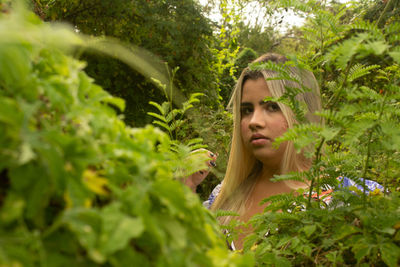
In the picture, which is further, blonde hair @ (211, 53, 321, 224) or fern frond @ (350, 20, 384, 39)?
blonde hair @ (211, 53, 321, 224)

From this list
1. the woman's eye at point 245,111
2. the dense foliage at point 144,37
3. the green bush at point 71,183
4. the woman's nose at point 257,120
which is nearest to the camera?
the green bush at point 71,183

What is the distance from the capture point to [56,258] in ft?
1.43

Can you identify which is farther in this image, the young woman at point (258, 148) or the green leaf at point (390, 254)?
the young woman at point (258, 148)

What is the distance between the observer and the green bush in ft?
1.41

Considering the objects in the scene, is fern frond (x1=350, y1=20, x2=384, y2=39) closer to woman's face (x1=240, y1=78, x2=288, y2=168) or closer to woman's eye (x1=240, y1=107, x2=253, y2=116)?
woman's face (x1=240, y1=78, x2=288, y2=168)

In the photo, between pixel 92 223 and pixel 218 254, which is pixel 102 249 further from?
pixel 218 254

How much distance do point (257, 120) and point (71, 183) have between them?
203 cm

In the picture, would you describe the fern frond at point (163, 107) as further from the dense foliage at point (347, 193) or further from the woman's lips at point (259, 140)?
the woman's lips at point (259, 140)

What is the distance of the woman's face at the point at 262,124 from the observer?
2.41 meters

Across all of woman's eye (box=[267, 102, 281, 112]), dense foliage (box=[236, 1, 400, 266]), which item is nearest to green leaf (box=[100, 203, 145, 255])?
dense foliage (box=[236, 1, 400, 266])

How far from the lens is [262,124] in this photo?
239 centimetres

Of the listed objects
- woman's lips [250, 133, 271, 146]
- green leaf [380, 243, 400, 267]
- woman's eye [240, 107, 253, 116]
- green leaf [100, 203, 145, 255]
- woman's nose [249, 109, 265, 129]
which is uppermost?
woman's eye [240, 107, 253, 116]

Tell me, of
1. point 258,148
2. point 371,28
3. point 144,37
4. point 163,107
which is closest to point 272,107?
point 258,148

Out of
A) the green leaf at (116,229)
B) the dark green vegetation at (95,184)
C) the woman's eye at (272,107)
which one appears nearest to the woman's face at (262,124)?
the woman's eye at (272,107)
